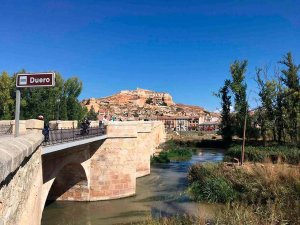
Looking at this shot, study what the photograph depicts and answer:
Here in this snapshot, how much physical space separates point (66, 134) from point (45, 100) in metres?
34.3

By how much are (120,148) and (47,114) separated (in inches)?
1056

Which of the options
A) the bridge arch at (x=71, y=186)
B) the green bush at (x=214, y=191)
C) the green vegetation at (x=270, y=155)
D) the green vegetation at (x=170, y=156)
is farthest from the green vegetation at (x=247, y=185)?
the green vegetation at (x=170, y=156)

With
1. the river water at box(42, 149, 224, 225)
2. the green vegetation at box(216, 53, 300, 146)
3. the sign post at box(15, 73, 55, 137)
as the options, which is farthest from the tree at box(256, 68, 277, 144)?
the sign post at box(15, 73, 55, 137)

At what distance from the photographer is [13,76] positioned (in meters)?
48.8

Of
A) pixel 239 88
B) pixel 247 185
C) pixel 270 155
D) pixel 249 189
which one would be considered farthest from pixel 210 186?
pixel 239 88

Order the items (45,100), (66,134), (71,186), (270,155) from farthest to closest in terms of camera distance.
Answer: (45,100)
(270,155)
(71,186)
(66,134)

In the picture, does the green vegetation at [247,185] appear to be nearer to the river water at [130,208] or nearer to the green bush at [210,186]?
the green bush at [210,186]

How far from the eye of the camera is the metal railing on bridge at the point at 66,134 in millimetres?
14184

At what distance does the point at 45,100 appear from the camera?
4953cm

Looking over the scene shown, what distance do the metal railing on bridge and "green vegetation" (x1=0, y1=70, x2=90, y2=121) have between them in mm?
24526

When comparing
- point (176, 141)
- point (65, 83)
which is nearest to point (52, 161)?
point (65, 83)

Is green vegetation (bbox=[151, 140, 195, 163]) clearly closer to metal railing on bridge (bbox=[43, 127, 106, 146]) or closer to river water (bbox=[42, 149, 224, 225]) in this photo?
river water (bbox=[42, 149, 224, 225])

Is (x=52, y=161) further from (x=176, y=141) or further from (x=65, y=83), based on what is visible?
A: (x=176, y=141)

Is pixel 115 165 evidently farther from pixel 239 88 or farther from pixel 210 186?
pixel 239 88
